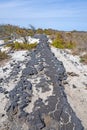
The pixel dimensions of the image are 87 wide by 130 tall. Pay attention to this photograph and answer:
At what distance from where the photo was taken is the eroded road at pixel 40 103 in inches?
480

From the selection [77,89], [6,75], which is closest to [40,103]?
→ [77,89]

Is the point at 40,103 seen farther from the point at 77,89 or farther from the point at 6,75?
the point at 6,75

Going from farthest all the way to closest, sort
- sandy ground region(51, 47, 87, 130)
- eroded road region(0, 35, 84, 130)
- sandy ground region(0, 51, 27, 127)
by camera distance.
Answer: sandy ground region(0, 51, 27, 127) → sandy ground region(51, 47, 87, 130) → eroded road region(0, 35, 84, 130)

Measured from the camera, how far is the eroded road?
1219 centimetres

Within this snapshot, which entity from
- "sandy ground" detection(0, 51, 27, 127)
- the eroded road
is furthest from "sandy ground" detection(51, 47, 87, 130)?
"sandy ground" detection(0, 51, 27, 127)

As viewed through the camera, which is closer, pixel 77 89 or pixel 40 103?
pixel 40 103

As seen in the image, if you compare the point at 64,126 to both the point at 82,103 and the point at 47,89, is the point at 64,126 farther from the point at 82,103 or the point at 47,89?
the point at 47,89

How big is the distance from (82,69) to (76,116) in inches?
397

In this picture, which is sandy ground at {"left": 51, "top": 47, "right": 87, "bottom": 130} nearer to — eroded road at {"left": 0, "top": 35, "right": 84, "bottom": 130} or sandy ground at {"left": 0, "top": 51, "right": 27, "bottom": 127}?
eroded road at {"left": 0, "top": 35, "right": 84, "bottom": 130}

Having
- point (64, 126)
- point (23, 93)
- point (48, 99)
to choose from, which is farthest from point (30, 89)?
point (64, 126)

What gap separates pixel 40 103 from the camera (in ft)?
48.3

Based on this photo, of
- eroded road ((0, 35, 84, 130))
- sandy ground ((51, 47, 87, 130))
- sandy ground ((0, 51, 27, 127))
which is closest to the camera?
eroded road ((0, 35, 84, 130))

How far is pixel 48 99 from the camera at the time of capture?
50.2 ft

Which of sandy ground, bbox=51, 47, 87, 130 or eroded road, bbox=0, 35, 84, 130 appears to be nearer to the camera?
eroded road, bbox=0, 35, 84, 130
